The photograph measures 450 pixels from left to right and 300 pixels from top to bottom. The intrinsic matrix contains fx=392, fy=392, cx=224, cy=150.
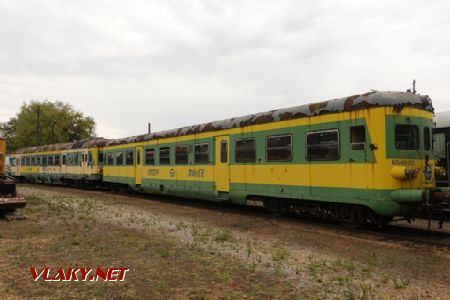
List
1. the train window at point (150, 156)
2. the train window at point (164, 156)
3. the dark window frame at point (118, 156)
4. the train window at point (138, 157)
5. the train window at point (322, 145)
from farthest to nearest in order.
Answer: the dark window frame at point (118, 156), the train window at point (138, 157), the train window at point (150, 156), the train window at point (164, 156), the train window at point (322, 145)

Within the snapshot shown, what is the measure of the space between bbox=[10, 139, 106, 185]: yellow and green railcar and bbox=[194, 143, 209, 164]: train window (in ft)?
38.8

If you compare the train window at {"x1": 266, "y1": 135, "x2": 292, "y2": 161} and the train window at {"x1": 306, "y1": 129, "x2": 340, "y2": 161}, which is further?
the train window at {"x1": 266, "y1": 135, "x2": 292, "y2": 161}

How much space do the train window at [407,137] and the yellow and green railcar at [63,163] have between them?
20229 mm

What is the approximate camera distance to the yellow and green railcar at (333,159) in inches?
351

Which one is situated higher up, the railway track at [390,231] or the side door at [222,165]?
the side door at [222,165]

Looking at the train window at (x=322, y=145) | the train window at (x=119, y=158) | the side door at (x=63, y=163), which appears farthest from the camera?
the side door at (x=63, y=163)

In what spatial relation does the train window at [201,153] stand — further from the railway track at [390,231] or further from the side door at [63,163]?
the side door at [63,163]

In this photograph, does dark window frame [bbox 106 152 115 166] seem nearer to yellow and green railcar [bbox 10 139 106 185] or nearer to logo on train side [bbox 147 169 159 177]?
yellow and green railcar [bbox 10 139 106 185]

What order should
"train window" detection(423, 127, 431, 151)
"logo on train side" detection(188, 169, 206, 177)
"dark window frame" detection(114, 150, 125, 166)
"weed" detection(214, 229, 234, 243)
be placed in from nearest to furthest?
"weed" detection(214, 229, 234, 243) → "train window" detection(423, 127, 431, 151) → "logo on train side" detection(188, 169, 206, 177) → "dark window frame" detection(114, 150, 125, 166)

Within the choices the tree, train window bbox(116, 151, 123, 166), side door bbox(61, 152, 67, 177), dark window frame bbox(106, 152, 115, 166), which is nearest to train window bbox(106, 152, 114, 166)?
dark window frame bbox(106, 152, 115, 166)

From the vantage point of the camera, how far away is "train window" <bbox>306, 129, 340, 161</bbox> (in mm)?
9891

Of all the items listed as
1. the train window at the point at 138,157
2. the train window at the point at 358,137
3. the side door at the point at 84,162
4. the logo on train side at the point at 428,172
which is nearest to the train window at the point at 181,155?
the train window at the point at 138,157

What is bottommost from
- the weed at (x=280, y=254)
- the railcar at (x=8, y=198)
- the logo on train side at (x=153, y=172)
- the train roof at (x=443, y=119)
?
the weed at (x=280, y=254)

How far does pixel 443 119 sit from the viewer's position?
13125mm
